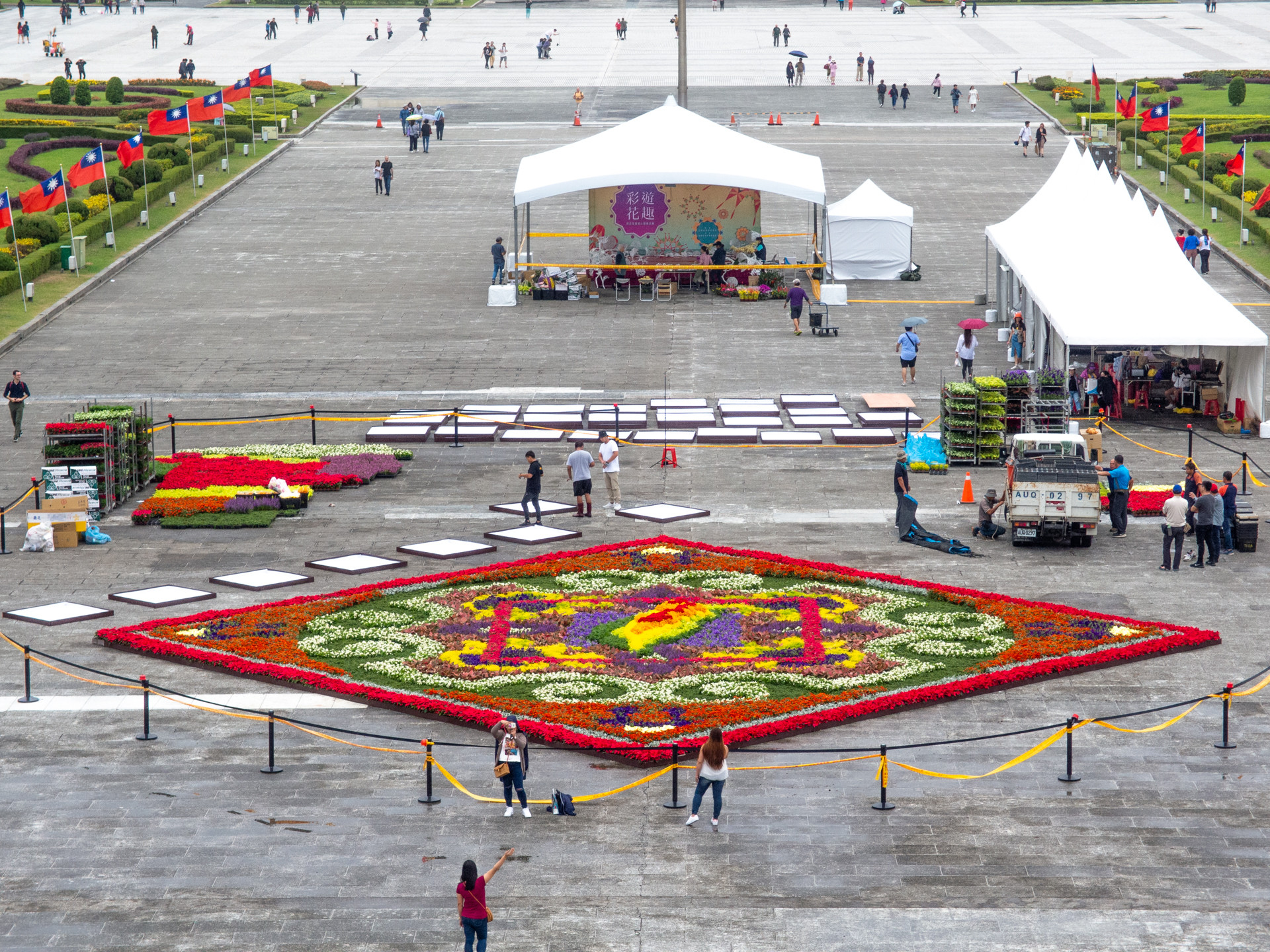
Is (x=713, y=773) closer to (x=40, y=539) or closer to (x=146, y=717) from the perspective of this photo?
(x=146, y=717)

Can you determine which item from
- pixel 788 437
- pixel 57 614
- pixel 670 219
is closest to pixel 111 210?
pixel 670 219

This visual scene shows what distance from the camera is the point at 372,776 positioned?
20.9m

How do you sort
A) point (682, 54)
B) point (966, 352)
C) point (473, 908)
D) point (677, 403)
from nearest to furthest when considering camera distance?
point (473, 908) → point (677, 403) → point (966, 352) → point (682, 54)

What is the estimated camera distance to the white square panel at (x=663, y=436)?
128 feet

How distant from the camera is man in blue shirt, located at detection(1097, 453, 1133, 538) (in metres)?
31.2

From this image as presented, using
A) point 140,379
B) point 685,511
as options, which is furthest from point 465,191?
point 685,511

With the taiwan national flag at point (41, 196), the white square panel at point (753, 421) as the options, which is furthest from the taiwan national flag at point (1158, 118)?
the taiwan national flag at point (41, 196)

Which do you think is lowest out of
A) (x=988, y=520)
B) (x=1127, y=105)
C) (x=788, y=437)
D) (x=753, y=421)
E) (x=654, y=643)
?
(x=654, y=643)

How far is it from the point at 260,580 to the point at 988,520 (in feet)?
41.3

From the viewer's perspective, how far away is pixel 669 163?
53812 millimetres

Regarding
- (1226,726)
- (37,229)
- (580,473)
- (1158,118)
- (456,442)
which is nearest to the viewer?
(1226,726)

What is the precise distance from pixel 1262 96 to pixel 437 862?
8663cm

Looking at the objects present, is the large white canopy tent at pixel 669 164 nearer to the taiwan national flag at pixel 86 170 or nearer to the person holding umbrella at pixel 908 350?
the person holding umbrella at pixel 908 350

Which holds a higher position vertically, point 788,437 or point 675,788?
point 788,437
